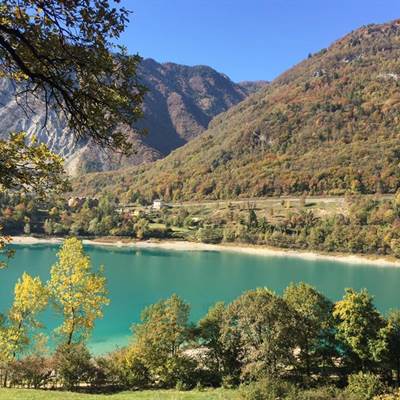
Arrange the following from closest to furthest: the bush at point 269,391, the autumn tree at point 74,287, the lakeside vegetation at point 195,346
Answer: the bush at point 269,391, the lakeside vegetation at point 195,346, the autumn tree at point 74,287

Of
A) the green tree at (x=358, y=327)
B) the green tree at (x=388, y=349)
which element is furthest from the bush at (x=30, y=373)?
the green tree at (x=388, y=349)

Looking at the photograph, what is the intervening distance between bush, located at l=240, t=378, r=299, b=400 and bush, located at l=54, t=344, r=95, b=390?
931 centimetres

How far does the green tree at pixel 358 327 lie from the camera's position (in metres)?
25.2

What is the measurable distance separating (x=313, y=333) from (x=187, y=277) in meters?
58.4

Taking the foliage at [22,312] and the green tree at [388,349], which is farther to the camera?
the green tree at [388,349]

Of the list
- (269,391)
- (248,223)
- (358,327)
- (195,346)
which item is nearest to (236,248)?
(248,223)

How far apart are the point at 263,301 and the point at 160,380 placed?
7714 mm

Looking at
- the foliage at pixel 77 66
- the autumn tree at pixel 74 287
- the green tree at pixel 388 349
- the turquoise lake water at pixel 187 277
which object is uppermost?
the foliage at pixel 77 66

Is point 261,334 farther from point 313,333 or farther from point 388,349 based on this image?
point 388,349

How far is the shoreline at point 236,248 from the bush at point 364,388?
89.6 m

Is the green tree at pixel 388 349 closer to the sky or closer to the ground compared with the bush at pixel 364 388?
closer to the sky

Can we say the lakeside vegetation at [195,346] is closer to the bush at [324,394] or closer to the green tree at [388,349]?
the green tree at [388,349]

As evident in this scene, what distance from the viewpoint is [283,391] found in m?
20.9

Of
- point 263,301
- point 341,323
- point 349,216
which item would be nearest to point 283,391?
point 263,301
